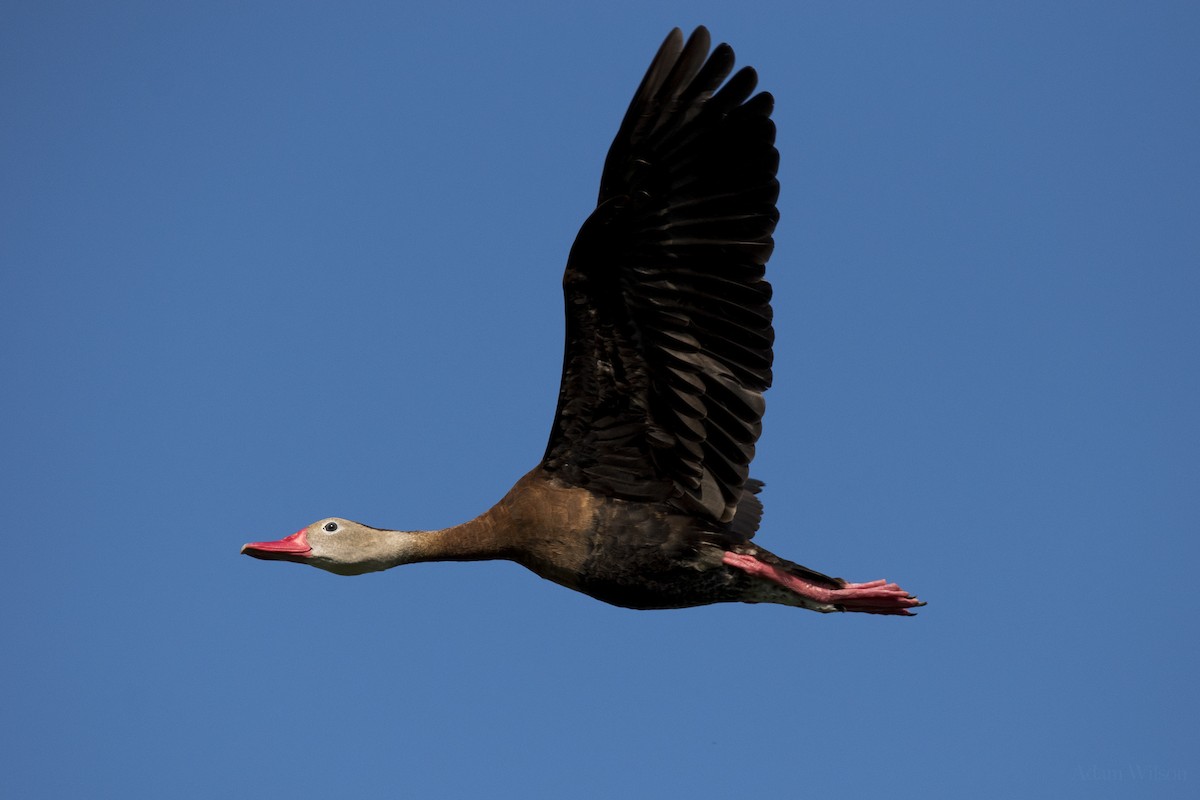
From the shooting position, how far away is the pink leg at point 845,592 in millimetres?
7895

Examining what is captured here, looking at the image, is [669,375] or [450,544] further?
[450,544]

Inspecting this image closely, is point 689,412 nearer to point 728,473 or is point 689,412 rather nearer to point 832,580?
point 728,473

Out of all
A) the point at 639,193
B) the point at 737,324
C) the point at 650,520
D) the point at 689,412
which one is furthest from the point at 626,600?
the point at 639,193

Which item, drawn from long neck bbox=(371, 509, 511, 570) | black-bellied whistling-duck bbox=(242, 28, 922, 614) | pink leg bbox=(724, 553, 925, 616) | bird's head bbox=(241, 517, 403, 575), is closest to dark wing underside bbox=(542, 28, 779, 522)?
black-bellied whistling-duck bbox=(242, 28, 922, 614)

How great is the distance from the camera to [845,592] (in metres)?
7.97

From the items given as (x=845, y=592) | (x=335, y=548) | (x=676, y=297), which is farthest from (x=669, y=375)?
(x=335, y=548)

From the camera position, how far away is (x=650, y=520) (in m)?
7.99

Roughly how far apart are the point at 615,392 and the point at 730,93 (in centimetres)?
170

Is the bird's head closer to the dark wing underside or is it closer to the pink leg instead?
the dark wing underside

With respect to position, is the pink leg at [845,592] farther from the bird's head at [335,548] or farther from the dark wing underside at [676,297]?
the bird's head at [335,548]

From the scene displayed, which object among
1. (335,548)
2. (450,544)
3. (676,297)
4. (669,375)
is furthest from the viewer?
(335,548)

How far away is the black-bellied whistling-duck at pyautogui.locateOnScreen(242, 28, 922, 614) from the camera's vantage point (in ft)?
24.4

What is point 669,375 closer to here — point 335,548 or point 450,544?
point 450,544

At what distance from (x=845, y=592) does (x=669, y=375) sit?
1.54 meters
